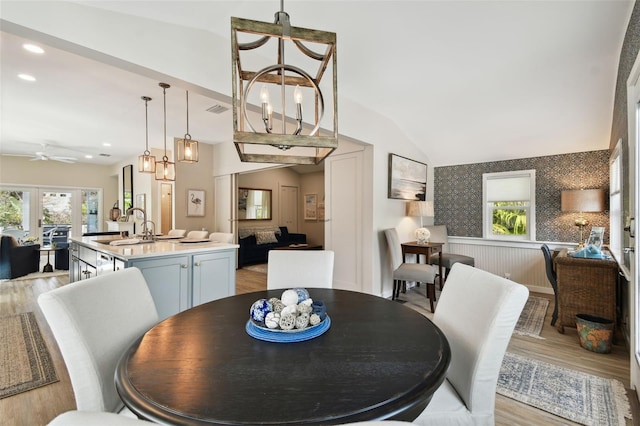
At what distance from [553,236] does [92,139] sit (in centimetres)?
824

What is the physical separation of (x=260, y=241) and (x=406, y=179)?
3.95 metres

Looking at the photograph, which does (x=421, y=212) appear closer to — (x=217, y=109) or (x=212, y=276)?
(x=212, y=276)

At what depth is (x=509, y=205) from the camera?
189 inches

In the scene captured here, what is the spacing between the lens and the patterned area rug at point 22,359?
84.9 inches

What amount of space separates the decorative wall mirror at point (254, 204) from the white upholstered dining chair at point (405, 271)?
14.9 feet

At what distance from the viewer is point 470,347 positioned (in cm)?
124

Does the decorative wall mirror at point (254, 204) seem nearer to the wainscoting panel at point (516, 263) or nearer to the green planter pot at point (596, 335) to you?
the wainscoting panel at point (516, 263)

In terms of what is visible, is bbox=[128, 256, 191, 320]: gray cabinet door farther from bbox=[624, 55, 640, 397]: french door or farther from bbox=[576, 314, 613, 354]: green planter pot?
bbox=[576, 314, 613, 354]: green planter pot

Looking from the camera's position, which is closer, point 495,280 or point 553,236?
point 495,280

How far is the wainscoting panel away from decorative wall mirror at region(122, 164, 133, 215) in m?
7.83

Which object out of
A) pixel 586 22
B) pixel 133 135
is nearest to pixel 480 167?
pixel 586 22

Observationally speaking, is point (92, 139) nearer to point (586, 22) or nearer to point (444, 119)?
point (444, 119)

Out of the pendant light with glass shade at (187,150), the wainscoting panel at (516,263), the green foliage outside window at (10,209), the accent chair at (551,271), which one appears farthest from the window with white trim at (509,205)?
the green foliage outside window at (10,209)

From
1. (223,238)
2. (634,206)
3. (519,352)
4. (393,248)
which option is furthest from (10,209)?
(634,206)
